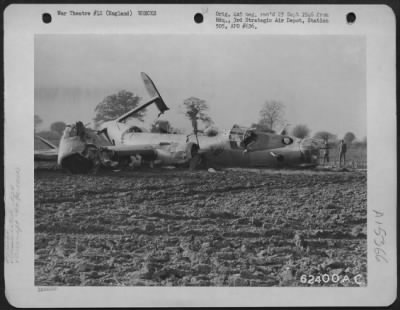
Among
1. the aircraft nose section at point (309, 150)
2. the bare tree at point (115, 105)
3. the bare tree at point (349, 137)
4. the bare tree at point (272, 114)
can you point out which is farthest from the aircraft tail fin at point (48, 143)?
the bare tree at point (349, 137)

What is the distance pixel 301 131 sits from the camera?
5.67ft

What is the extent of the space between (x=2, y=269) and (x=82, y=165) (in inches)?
15.6

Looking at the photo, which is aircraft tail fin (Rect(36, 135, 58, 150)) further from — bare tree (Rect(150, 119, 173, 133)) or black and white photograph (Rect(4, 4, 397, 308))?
bare tree (Rect(150, 119, 173, 133))

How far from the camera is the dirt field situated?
1718 mm

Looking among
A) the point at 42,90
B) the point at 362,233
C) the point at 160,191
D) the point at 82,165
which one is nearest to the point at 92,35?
the point at 42,90

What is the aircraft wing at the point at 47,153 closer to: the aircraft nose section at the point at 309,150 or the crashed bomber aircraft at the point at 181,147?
the crashed bomber aircraft at the point at 181,147

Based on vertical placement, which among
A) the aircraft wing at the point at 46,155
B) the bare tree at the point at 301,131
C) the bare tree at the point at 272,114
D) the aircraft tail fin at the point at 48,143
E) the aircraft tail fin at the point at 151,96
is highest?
the aircraft tail fin at the point at 151,96

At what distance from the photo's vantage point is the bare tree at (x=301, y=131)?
1728 mm

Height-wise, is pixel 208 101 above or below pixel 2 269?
above

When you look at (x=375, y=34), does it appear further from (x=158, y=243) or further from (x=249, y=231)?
(x=158, y=243)

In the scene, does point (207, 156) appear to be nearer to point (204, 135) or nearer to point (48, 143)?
point (204, 135)

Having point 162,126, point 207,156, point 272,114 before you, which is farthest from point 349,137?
point 162,126

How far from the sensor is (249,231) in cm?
173

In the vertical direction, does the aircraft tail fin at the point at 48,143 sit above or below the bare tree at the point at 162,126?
below
